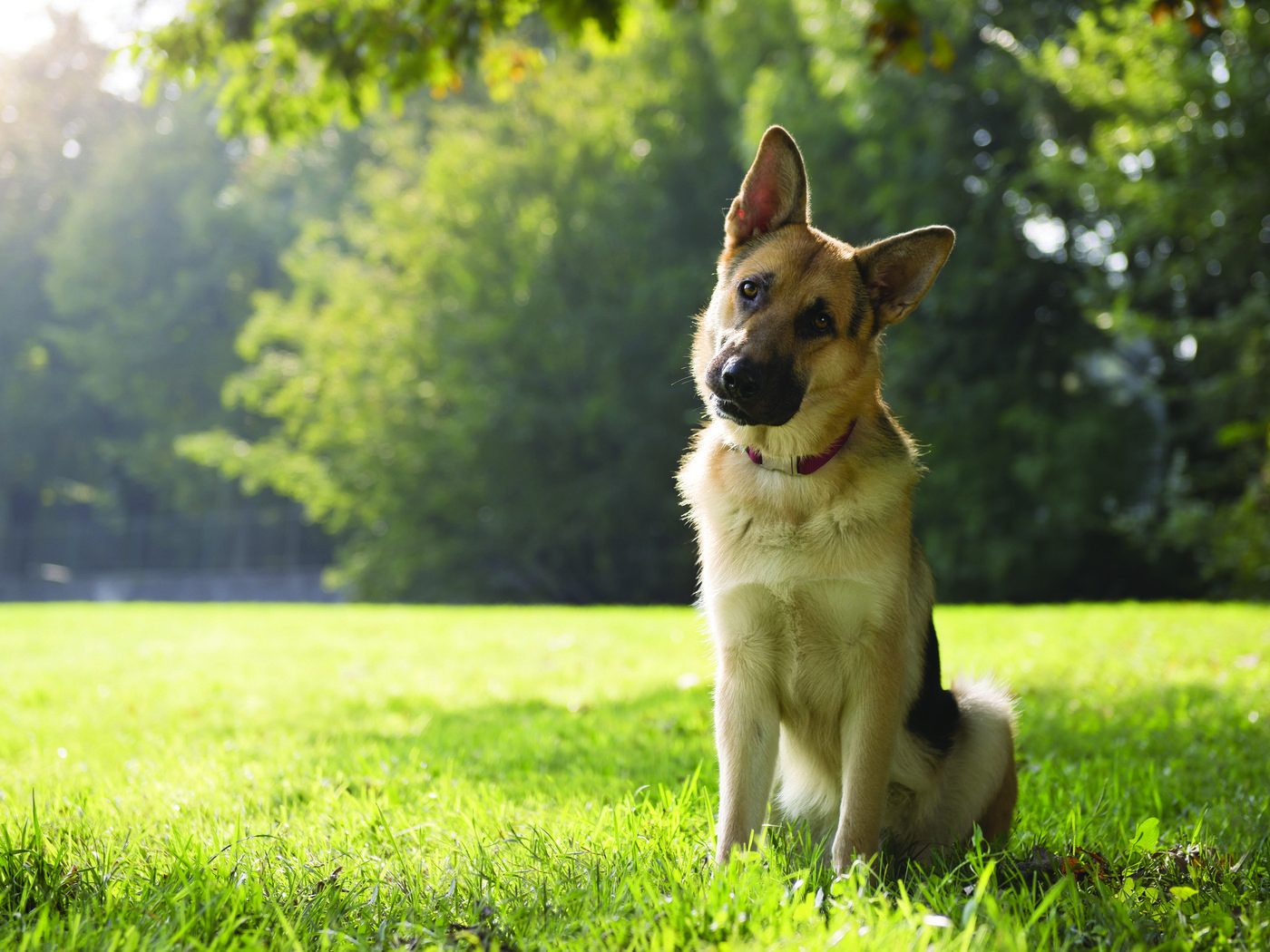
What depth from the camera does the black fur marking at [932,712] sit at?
127 inches

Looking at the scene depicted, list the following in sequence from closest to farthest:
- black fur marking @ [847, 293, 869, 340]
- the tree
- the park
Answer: the park, black fur marking @ [847, 293, 869, 340], the tree

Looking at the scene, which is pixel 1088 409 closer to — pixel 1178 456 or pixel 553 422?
pixel 1178 456

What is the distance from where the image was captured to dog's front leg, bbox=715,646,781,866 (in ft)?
9.88

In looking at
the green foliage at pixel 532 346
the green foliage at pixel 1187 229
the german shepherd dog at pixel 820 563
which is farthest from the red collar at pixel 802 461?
the green foliage at pixel 532 346

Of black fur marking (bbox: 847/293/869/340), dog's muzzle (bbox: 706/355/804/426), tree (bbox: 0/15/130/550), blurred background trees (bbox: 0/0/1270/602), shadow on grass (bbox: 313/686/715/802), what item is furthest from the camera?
tree (bbox: 0/15/130/550)

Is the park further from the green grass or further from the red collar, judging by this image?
the red collar

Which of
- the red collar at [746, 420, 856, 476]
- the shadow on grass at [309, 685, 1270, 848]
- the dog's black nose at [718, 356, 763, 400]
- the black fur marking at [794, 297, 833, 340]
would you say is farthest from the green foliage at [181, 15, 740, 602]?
the dog's black nose at [718, 356, 763, 400]

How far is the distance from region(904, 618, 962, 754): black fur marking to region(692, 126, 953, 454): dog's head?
0.84 metres

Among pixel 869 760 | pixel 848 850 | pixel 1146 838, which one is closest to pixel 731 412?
pixel 869 760

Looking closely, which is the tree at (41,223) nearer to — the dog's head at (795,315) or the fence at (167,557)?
the fence at (167,557)

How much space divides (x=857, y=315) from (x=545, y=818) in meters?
2.11

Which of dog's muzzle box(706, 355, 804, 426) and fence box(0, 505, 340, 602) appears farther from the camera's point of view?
fence box(0, 505, 340, 602)

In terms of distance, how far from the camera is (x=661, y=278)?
2252 centimetres

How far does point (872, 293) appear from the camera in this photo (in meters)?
3.40
